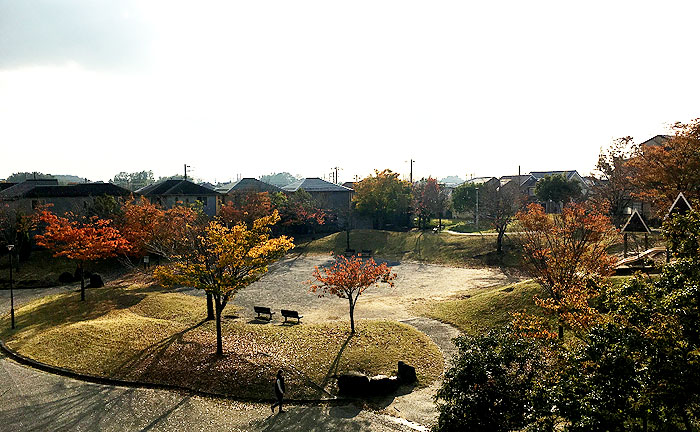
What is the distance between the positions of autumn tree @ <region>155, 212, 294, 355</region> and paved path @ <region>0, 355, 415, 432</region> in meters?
3.60

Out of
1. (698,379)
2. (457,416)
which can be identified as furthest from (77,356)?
(698,379)

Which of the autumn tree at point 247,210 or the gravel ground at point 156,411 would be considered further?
the autumn tree at point 247,210

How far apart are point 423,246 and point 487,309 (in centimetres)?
2347

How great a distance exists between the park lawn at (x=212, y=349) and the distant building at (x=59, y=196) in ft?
81.6

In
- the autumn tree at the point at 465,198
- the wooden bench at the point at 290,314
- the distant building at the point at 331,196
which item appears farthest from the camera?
the autumn tree at the point at 465,198

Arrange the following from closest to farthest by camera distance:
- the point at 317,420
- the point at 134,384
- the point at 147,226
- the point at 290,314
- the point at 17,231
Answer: the point at 317,420
the point at 134,384
the point at 290,314
the point at 147,226
the point at 17,231

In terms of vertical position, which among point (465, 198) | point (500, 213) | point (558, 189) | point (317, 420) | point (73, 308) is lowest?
point (317, 420)

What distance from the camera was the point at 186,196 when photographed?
2168 inches

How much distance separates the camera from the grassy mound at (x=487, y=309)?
21109 millimetres

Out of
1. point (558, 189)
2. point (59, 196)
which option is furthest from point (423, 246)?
point (59, 196)

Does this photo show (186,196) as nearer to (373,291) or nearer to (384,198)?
(384,198)

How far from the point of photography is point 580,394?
765cm

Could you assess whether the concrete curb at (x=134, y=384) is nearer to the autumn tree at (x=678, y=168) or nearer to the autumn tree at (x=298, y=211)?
the autumn tree at (x=678, y=168)

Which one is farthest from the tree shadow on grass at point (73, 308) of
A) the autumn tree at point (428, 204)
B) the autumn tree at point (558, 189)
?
the autumn tree at point (558, 189)
